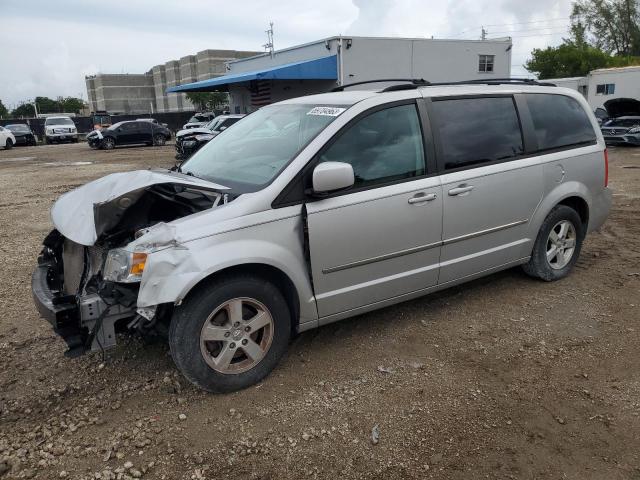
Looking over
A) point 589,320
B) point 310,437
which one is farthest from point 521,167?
point 310,437

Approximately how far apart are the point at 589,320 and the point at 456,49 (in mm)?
20197

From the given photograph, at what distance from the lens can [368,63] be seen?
20.1 m

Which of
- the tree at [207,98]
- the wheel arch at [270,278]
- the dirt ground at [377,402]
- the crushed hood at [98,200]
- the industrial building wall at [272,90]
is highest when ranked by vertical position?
the tree at [207,98]

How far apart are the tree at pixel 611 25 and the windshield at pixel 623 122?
44.5 metres

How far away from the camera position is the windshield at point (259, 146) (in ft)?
11.6

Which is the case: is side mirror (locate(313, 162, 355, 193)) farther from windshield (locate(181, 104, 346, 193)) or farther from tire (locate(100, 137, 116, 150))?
tire (locate(100, 137, 116, 150))

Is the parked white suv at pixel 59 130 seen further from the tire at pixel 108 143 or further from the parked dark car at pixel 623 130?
the parked dark car at pixel 623 130

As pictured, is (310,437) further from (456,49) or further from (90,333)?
(456,49)

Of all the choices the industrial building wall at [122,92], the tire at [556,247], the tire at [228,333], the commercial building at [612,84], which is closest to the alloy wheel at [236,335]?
the tire at [228,333]

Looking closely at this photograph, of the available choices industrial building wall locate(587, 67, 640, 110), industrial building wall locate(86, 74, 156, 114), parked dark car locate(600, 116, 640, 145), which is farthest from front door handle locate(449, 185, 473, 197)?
industrial building wall locate(86, 74, 156, 114)

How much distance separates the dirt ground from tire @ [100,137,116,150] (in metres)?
24.4

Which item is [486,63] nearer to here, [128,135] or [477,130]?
[128,135]

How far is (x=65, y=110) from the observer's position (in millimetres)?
102062

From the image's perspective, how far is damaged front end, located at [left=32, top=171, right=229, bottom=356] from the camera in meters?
3.03
